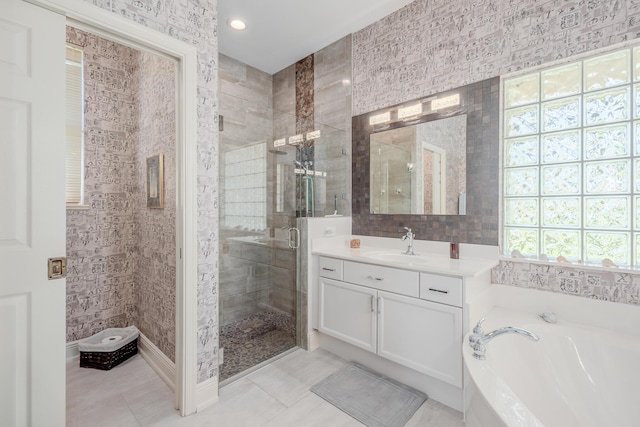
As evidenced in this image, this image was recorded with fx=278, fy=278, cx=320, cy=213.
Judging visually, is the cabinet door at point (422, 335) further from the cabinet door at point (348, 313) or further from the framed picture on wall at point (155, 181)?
the framed picture on wall at point (155, 181)

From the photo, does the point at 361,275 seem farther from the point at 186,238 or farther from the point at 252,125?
the point at 252,125

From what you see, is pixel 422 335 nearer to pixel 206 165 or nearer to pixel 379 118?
pixel 206 165

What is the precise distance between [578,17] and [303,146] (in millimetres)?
2137

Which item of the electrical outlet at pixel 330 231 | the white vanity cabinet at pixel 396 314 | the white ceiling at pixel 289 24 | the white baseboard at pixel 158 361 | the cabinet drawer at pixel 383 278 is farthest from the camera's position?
the electrical outlet at pixel 330 231

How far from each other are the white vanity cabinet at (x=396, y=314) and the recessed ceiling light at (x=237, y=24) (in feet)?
7.72

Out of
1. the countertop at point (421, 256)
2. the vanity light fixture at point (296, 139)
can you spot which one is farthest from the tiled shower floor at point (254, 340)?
the vanity light fixture at point (296, 139)

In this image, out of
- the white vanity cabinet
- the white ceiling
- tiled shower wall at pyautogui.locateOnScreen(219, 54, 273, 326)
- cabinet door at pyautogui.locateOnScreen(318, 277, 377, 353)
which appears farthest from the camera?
the white ceiling

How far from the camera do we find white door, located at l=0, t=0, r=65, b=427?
3.92ft

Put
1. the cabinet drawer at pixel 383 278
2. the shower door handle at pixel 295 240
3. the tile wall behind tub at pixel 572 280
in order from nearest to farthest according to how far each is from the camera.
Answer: the tile wall behind tub at pixel 572 280 < the cabinet drawer at pixel 383 278 < the shower door handle at pixel 295 240

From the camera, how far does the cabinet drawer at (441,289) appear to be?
67.1 inches

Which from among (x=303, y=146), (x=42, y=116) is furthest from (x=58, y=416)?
(x=303, y=146)

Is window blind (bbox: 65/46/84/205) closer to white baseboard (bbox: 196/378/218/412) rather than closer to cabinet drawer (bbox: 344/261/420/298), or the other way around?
white baseboard (bbox: 196/378/218/412)

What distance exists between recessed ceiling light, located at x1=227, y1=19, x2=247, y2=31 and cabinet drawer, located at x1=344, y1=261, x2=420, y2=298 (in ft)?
8.00

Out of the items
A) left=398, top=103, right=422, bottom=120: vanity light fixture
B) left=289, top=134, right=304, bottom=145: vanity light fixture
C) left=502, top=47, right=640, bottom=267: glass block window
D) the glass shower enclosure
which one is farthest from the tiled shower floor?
left=398, top=103, right=422, bottom=120: vanity light fixture
